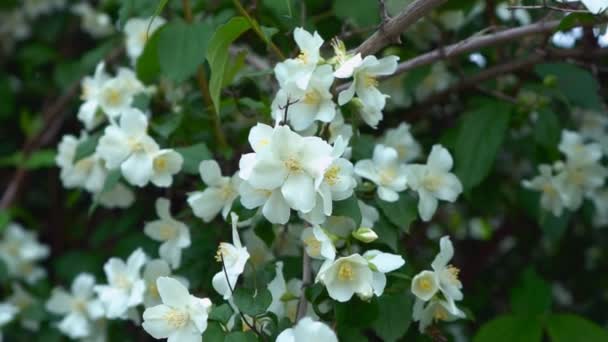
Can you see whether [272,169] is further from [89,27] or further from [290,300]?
[89,27]

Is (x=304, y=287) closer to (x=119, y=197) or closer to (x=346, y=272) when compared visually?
(x=346, y=272)

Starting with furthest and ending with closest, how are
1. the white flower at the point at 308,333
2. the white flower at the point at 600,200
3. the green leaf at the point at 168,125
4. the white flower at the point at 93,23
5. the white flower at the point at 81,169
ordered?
the white flower at the point at 93,23, the white flower at the point at 600,200, the white flower at the point at 81,169, the green leaf at the point at 168,125, the white flower at the point at 308,333

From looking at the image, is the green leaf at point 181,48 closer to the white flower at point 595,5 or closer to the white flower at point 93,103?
the white flower at point 93,103

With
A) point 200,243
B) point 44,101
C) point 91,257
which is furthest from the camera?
point 44,101

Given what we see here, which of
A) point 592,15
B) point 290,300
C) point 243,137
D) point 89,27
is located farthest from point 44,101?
point 592,15

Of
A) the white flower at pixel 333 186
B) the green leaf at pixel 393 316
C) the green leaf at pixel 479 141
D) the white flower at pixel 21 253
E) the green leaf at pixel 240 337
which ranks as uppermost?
the white flower at pixel 333 186

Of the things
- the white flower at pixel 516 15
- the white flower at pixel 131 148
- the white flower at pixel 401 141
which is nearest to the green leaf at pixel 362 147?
the white flower at pixel 401 141
